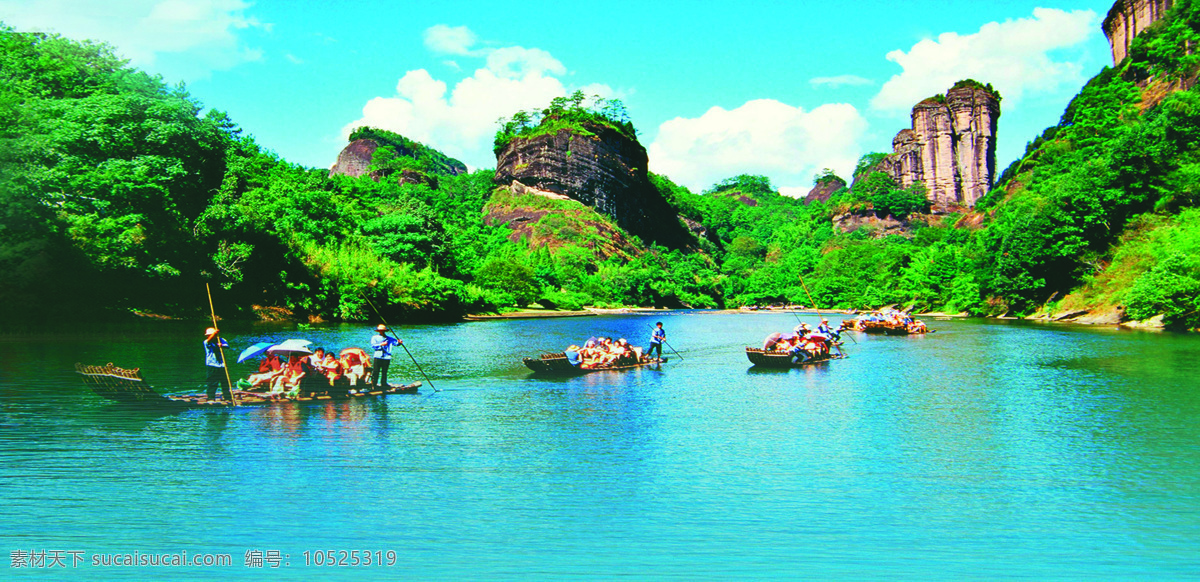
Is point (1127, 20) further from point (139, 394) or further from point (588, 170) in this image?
point (139, 394)

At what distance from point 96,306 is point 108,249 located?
3101mm

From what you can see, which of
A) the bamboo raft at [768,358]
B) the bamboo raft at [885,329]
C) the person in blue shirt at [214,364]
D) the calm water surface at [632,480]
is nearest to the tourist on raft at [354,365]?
the calm water surface at [632,480]

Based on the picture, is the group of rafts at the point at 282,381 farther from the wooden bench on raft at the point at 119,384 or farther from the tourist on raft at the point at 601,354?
the tourist on raft at the point at 601,354

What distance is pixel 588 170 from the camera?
126 metres

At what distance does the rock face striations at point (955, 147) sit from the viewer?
142125 mm

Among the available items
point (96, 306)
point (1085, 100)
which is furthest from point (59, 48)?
point (1085, 100)

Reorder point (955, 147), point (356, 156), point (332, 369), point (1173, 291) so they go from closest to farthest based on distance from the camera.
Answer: point (332, 369) → point (1173, 291) → point (955, 147) → point (356, 156)

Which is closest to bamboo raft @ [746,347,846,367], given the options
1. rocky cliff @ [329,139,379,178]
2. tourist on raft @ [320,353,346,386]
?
tourist on raft @ [320,353,346,386]

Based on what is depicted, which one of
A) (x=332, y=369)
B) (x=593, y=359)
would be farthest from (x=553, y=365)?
(x=332, y=369)

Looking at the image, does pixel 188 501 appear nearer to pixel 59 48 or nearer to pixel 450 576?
pixel 450 576

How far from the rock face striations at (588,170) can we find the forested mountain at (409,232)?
40.1 feet

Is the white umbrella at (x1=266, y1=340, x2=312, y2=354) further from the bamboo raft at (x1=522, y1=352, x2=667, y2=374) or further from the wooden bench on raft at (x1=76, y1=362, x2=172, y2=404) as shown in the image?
the bamboo raft at (x1=522, y1=352, x2=667, y2=374)

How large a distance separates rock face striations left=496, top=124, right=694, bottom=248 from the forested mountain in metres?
12.2

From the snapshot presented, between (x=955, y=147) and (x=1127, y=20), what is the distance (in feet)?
185
